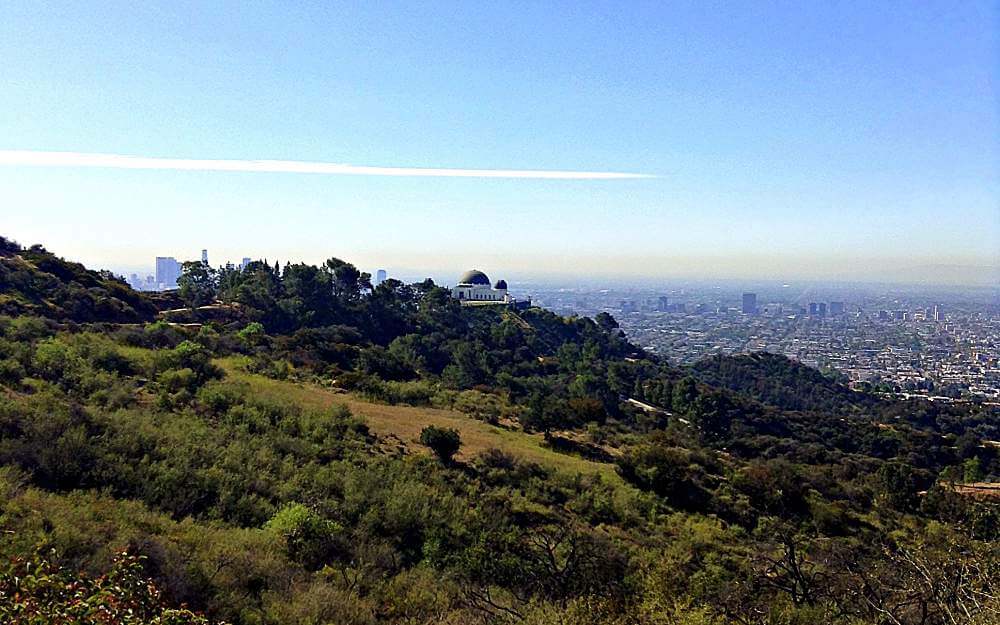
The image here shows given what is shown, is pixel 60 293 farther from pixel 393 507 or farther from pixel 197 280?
pixel 393 507

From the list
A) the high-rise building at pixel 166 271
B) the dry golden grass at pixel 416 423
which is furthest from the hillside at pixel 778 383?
the high-rise building at pixel 166 271

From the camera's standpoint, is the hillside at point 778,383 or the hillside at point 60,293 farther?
the hillside at point 778,383

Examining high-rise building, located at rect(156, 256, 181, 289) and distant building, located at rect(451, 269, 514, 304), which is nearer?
distant building, located at rect(451, 269, 514, 304)

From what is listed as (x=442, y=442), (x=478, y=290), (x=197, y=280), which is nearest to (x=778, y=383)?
(x=478, y=290)

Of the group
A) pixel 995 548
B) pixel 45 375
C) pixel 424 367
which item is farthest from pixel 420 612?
pixel 424 367

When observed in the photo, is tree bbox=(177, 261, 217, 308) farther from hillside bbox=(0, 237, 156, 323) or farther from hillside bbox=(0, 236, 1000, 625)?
Result: hillside bbox=(0, 236, 1000, 625)

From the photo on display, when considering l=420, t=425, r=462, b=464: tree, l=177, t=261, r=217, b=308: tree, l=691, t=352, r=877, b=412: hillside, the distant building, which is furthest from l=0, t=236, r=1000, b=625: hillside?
the distant building

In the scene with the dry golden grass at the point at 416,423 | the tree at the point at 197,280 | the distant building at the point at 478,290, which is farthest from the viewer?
the distant building at the point at 478,290

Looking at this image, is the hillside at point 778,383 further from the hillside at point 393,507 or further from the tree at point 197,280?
the tree at point 197,280
